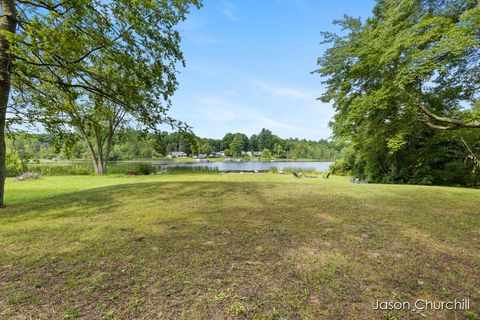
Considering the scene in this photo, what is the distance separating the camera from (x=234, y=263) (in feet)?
8.17

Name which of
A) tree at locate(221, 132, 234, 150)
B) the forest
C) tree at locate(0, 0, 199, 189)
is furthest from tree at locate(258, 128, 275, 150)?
tree at locate(0, 0, 199, 189)

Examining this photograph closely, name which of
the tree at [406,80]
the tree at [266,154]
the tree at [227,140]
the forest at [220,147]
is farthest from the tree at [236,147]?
the tree at [406,80]

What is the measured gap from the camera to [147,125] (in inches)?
214

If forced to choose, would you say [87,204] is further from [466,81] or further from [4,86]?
[466,81]

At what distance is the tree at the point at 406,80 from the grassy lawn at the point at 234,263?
243 inches

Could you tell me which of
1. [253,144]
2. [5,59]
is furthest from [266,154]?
[5,59]

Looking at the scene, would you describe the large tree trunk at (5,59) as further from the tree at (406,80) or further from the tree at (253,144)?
the tree at (253,144)

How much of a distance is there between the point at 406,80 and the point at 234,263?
9.59 m

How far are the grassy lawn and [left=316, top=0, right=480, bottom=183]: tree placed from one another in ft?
20.2

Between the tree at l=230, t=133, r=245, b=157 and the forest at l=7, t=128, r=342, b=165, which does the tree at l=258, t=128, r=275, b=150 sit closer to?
the forest at l=7, t=128, r=342, b=165

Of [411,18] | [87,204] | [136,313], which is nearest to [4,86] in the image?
[87,204]

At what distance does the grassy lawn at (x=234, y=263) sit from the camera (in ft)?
5.88

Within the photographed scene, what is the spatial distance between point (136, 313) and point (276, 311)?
1.12 m

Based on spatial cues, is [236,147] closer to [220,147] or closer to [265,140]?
[265,140]
